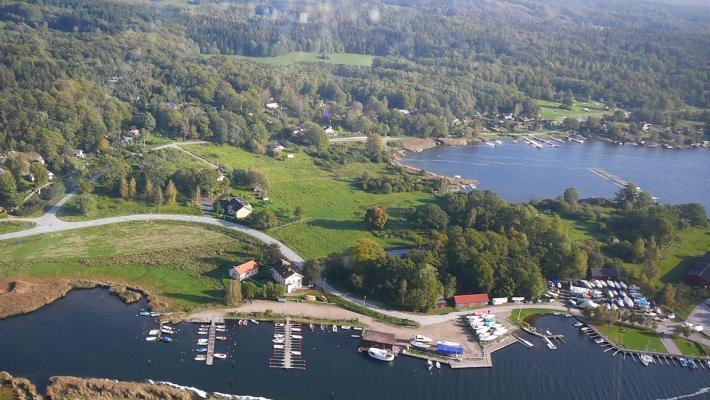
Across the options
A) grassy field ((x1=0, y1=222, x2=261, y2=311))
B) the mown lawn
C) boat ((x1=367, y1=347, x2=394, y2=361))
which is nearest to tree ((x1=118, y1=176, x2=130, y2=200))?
grassy field ((x1=0, y1=222, x2=261, y2=311))

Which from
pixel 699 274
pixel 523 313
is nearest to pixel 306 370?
pixel 523 313

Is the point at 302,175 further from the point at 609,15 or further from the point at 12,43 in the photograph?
the point at 609,15

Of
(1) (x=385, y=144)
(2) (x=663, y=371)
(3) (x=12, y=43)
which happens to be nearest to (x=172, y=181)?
(1) (x=385, y=144)

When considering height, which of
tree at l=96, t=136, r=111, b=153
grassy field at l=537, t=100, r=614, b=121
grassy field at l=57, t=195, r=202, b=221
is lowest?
grassy field at l=57, t=195, r=202, b=221

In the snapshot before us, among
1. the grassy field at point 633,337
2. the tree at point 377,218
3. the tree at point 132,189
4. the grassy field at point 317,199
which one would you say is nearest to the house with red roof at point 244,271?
the grassy field at point 317,199

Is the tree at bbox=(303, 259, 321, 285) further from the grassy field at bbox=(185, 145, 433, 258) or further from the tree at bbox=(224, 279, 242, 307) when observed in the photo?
the tree at bbox=(224, 279, 242, 307)

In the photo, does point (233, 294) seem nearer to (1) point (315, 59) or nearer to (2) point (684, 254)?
(2) point (684, 254)
